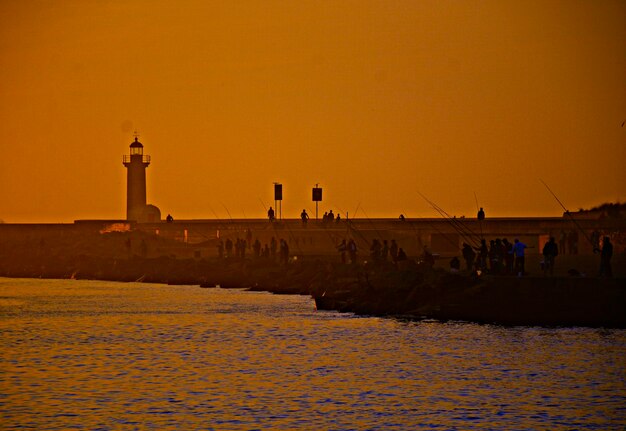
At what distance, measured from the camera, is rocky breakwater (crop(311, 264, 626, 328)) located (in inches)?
1497

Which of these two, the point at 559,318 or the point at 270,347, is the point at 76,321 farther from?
the point at 559,318

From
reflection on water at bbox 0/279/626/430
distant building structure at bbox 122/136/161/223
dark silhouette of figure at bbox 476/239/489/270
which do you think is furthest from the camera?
distant building structure at bbox 122/136/161/223

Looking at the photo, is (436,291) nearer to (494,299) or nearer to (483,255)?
(483,255)

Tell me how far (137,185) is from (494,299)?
2773 inches

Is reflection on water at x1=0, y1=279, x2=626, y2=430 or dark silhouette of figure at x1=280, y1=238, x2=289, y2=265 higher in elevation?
dark silhouette of figure at x1=280, y1=238, x2=289, y2=265

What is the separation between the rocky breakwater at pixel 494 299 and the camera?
1497 inches

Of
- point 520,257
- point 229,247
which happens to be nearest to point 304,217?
point 229,247

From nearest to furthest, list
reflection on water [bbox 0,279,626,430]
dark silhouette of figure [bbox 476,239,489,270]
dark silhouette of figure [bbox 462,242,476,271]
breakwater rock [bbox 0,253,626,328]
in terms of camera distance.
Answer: reflection on water [bbox 0,279,626,430]
breakwater rock [bbox 0,253,626,328]
dark silhouette of figure [bbox 476,239,489,270]
dark silhouette of figure [bbox 462,242,476,271]

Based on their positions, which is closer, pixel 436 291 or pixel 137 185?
pixel 436 291

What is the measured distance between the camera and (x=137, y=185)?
352 feet

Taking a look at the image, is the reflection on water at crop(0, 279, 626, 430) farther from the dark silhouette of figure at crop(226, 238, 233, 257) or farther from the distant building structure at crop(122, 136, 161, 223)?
the distant building structure at crop(122, 136, 161, 223)

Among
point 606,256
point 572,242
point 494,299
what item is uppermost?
point 572,242

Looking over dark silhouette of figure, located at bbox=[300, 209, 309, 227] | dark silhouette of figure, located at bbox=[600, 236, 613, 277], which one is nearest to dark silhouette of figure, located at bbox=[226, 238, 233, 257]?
dark silhouette of figure, located at bbox=[300, 209, 309, 227]

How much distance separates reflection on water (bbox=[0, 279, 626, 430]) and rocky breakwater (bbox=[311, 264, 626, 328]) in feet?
2.31
